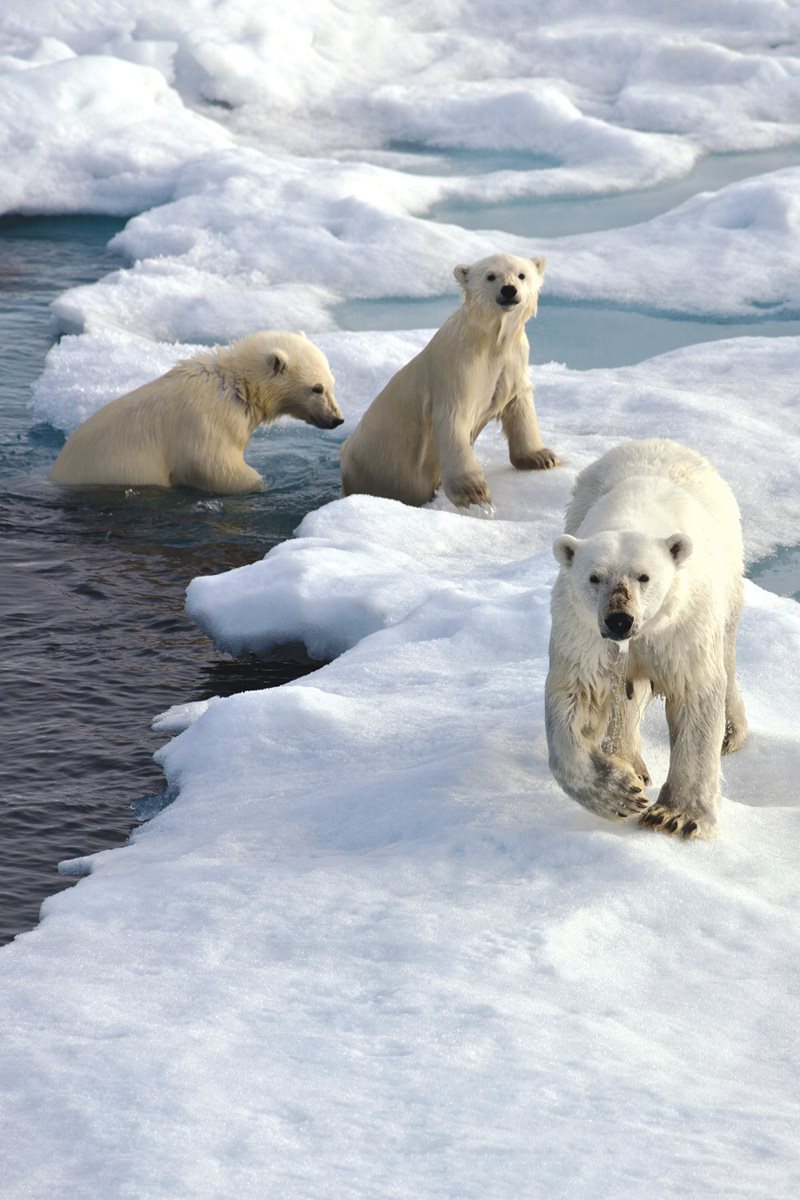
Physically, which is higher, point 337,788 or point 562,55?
point 562,55

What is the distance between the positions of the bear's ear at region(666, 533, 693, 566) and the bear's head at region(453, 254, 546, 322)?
3.42m

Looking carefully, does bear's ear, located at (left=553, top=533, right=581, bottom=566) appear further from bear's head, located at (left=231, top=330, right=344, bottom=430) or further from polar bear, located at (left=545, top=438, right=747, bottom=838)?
bear's head, located at (left=231, top=330, right=344, bottom=430)

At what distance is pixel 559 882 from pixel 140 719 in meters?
2.25

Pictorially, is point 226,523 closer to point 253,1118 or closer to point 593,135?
point 253,1118

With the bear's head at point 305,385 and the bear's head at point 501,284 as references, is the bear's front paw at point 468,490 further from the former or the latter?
the bear's head at point 305,385

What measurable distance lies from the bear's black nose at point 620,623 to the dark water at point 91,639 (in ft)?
5.66

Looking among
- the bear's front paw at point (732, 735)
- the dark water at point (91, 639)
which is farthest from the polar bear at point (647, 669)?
the dark water at point (91, 639)

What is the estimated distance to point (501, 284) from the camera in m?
6.62

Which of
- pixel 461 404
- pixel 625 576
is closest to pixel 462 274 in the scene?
pixel 461 404

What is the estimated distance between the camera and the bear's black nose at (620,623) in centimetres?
324

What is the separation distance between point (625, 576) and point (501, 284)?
3.58 meters

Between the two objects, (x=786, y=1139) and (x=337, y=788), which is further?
(x=337, y=788)

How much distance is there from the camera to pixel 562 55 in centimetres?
1627

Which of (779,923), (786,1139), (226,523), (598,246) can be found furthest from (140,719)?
(598,246)
